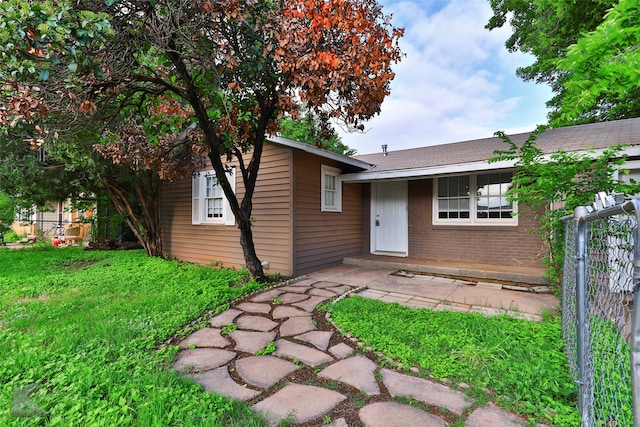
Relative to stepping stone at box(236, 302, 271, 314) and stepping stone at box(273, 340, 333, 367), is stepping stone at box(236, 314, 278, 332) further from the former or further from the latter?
stepping stone at box(273, 340, 333, 367)

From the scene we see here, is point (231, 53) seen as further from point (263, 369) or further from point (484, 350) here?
point (484, 350)

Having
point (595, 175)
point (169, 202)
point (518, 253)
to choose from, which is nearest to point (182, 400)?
point (595, 175)

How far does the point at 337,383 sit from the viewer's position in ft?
7.23

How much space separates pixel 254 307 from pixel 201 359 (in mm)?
1376

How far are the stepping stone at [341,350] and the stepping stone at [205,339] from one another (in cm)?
101

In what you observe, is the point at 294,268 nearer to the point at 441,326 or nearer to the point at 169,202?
the point at 441,326

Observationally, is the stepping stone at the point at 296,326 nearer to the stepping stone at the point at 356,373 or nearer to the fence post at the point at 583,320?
the stepping stone at the point at 356,373

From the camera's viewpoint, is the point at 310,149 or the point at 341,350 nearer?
the point at 341,350

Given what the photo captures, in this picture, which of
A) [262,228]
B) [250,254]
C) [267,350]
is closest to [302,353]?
[267,350]

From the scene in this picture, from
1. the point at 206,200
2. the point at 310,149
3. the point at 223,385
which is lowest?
the point at 223,385

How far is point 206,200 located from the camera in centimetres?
743

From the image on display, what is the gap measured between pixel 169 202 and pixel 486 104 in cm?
1221

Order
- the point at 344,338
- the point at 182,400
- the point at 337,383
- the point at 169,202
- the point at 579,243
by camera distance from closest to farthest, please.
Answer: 1. the point at 579,243
2. the point at 182,400
3. the point at 337,383
4. the point at 344,338
5. the point at 169,202

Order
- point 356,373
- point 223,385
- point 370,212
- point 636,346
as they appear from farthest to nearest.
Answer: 1. point 370,212
2. point 356,373
3. point 223,385
4. point 636,346
